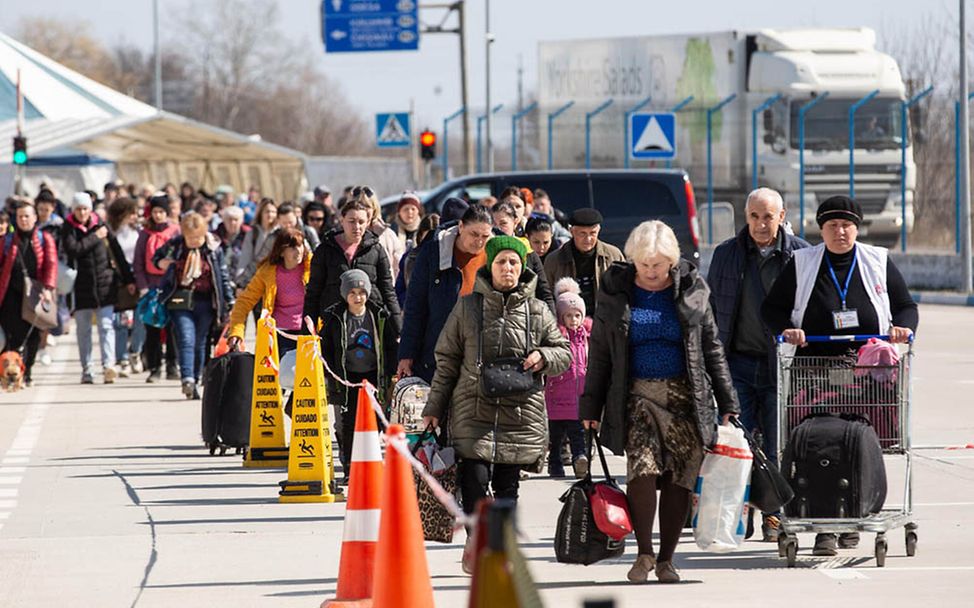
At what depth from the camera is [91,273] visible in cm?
2075

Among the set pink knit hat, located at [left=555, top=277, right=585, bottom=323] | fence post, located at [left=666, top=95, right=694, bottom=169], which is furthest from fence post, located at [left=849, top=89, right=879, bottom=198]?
pink knit hat, located at [left=555, top=277, right=585, bottom=323]

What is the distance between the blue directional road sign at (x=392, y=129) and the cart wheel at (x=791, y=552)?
1181 inches

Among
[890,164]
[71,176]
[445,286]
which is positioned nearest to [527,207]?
[445,286]

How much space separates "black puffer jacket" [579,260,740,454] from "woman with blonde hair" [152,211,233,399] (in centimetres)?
1033

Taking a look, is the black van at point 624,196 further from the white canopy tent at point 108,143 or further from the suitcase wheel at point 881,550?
the suitcase wheel at point 881,550

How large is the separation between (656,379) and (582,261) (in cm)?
441

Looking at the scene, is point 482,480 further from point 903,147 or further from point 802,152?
point 802,152

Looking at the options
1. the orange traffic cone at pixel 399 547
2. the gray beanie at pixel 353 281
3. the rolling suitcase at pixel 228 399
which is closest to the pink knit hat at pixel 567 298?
the gray beanie at pixel 353 281

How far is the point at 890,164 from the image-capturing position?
109 ft

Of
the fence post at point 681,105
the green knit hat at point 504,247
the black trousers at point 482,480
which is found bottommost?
the black trousers at point 482,480

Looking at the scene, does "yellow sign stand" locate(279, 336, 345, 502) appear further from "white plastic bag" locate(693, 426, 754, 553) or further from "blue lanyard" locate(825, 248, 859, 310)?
"white plastic bag" locate(693, 426, 754, 553)

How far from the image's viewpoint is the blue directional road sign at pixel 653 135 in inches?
1223

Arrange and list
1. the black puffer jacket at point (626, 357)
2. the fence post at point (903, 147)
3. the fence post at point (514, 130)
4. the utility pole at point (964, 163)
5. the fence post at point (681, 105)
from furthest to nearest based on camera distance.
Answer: the fence post at point (514, 130), the fence post at point (681, 105), the fence post at point (903, 147), the utility pole at point (964, 163), the black puffer jacket at point (626, 357)

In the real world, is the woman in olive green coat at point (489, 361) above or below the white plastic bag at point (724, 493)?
above
